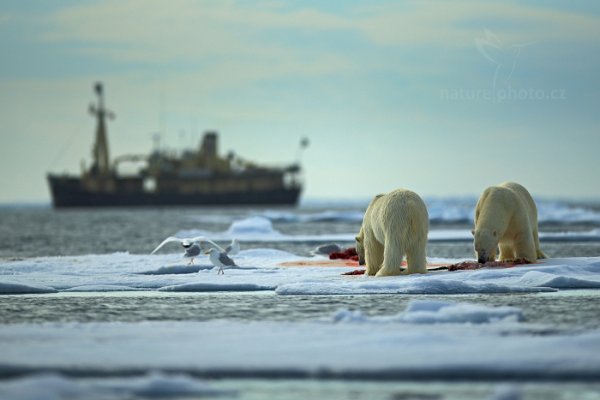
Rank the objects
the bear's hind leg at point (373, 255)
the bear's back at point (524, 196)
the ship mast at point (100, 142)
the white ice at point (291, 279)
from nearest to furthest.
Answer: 1. the white ice at point (291, 279)
2. the bear's hind leg at point (373, 255)
3. the bear's back at point (524, 196)
4. the ship mast at point (100, 142)

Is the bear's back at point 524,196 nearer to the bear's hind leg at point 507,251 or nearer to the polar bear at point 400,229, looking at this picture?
the bear's hind leg at point 507,251

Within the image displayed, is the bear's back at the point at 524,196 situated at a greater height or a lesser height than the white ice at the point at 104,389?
greater

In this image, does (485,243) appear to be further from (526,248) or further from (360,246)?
(360,246)

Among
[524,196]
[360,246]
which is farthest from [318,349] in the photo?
[524,196]

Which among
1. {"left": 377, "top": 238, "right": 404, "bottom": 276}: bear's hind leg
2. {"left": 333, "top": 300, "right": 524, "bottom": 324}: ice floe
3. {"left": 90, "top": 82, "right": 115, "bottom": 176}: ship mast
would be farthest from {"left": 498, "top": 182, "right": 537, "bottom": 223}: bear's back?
{"left": 90, "top": 82, "right": 115, "bottom": 176}: ship mast

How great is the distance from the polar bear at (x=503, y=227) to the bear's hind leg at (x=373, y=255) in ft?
4.74

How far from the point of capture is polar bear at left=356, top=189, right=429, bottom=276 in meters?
14.1

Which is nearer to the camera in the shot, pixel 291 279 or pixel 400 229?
pixel 400 229

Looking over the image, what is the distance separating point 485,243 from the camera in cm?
1509

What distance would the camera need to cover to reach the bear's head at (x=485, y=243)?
49.5 feet

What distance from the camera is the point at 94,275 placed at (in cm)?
1622

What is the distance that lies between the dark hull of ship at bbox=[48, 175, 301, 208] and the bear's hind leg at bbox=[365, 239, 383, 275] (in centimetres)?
12390

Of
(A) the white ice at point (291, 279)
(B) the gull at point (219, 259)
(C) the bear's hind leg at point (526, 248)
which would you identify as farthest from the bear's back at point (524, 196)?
(B) the gull at point (219, 259)

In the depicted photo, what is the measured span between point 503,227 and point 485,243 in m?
0.42
